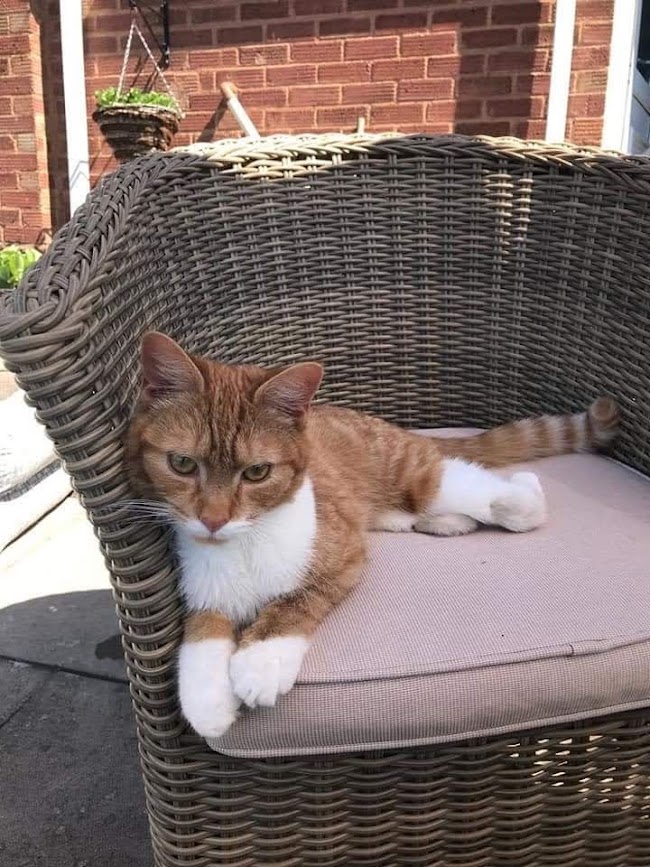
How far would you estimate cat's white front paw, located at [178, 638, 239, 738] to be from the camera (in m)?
1.10

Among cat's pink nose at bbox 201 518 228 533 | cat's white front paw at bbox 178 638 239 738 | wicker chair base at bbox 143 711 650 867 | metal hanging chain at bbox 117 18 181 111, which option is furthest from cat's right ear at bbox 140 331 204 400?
metal hanging chain at bbox 117 18 181 111

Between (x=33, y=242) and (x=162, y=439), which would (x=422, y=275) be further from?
(x=33, y=242)

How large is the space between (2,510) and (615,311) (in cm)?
225

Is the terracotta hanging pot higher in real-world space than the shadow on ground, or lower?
higher

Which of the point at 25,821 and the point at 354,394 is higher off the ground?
the point at 354,394

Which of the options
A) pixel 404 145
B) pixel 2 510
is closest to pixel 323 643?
pixel 404 145

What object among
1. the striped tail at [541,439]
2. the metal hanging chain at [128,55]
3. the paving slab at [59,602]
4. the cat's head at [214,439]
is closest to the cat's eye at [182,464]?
the cat's head at [214,439]

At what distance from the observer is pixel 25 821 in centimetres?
171

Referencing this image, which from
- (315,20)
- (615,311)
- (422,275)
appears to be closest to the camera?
(615,311)

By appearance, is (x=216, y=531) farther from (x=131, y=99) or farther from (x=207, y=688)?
(x=131, y=99)

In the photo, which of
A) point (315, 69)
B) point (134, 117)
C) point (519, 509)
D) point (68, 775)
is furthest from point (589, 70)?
point (68, 775)

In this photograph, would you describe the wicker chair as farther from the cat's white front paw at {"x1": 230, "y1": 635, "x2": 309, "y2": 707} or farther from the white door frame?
the white door frame

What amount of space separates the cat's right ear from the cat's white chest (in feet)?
0.79

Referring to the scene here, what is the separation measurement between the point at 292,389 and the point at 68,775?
118 centimetres
